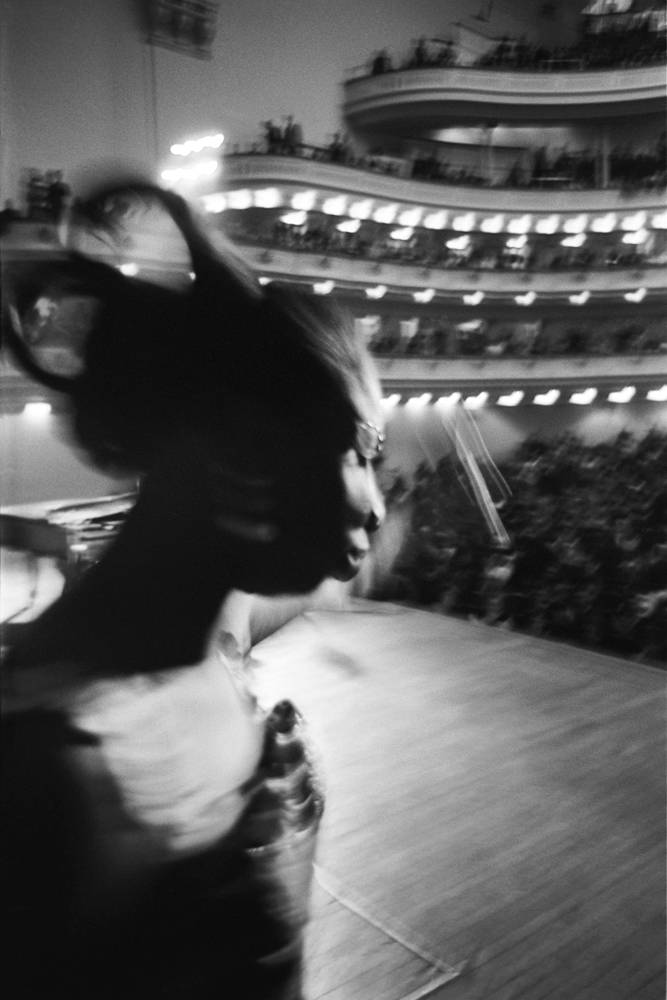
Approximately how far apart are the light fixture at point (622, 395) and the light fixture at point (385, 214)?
A: 3.21ft

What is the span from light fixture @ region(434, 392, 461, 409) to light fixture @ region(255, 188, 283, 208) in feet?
1.88

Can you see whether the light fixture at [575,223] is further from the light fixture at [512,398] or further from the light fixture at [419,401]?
the light fixture at [419,401]

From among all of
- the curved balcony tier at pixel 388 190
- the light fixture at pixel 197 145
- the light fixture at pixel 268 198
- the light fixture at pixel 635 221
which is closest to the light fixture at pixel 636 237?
the light fixture at pixel 635 221

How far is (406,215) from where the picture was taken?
2160mm

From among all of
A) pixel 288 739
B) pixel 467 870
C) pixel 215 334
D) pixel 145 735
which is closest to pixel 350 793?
pixel 467 870

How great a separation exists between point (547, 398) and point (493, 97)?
2.82 feet

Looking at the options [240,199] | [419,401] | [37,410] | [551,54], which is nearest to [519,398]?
[419,401]

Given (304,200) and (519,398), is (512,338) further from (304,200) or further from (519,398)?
(304,200)

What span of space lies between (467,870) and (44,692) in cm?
155

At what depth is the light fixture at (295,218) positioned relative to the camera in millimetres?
1691

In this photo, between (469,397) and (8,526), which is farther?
(469,397)

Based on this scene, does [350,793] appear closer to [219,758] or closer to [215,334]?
[219,758]

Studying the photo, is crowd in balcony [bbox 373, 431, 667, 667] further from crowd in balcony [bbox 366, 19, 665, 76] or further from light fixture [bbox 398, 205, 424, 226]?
crowd in balcony [bbox 366, 19, 665, 76]

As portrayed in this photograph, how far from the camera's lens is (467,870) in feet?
7.54
